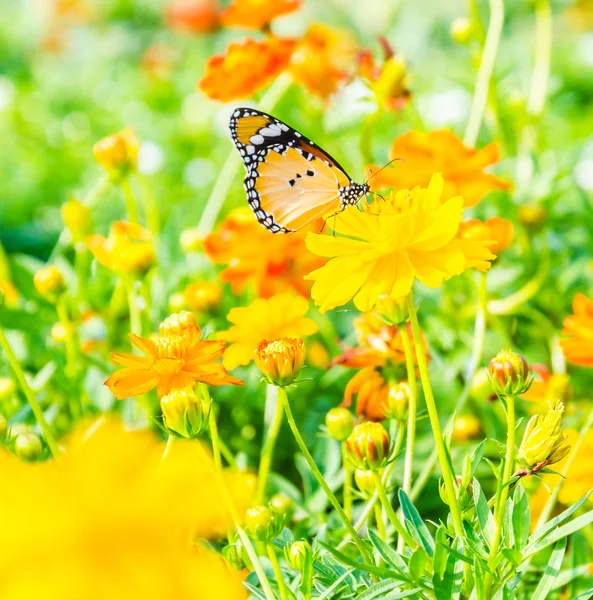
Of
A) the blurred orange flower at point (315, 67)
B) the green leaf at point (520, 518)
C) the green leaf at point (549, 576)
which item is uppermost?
the blurred orange flower at point (315, 67)

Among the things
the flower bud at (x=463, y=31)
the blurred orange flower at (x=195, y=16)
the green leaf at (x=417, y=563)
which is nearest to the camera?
the green leaf at (x=417, y=563)

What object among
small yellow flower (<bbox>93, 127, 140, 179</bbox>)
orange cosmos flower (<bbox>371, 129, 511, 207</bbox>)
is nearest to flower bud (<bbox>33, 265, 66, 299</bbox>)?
small yellow flower (<bbox>93, 127, 140, 179</bbox>)

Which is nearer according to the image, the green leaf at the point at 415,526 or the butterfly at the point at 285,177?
the green leaf at the point at 415,526

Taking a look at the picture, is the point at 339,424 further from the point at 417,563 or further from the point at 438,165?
the point at 438,165

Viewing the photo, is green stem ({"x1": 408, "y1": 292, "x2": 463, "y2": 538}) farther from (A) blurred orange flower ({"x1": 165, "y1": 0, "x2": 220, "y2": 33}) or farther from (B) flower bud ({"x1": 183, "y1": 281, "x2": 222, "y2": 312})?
(A) blurred orange flower ({"x1": 165, "y1": 0, "x2": 220, "y2": 33})

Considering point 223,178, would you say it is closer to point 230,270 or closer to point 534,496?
point 230,270

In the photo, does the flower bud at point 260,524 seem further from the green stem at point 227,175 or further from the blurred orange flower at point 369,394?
the green stem at point 227,175

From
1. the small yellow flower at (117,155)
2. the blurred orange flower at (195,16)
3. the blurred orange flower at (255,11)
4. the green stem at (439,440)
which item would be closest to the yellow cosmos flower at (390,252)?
the green stem at (439,440)
